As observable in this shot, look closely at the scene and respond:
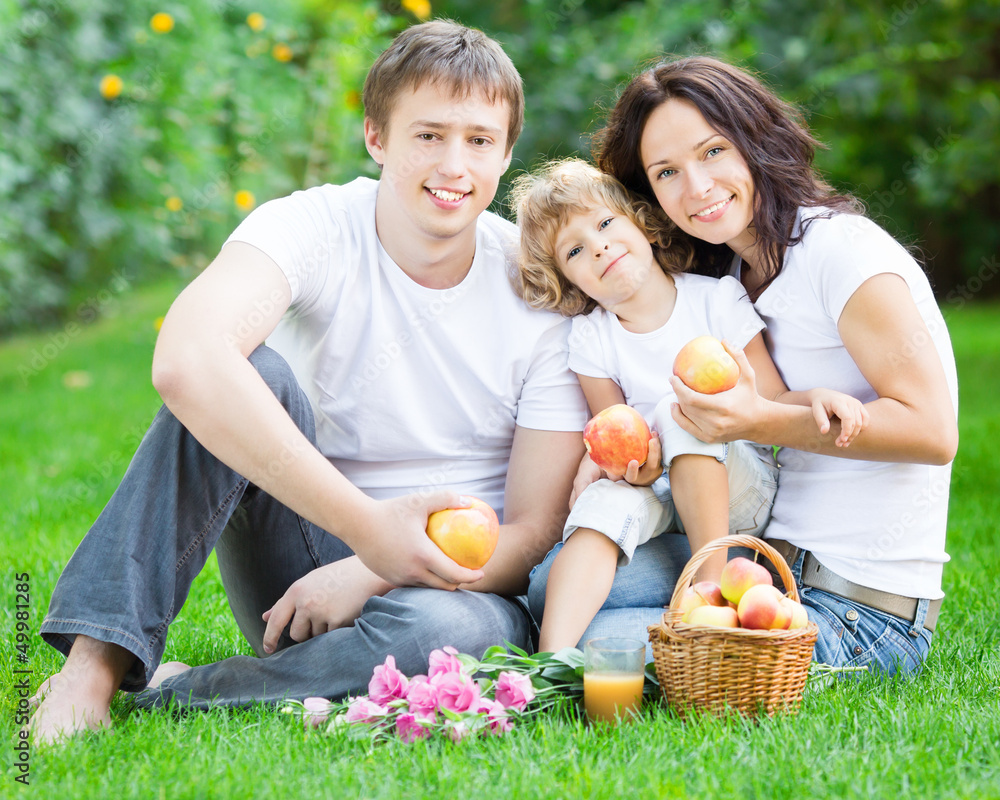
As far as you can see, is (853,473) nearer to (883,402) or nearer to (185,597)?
(883,402)

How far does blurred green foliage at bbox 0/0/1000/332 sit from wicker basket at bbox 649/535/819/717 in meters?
2.13

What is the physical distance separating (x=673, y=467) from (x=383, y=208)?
1001 mm

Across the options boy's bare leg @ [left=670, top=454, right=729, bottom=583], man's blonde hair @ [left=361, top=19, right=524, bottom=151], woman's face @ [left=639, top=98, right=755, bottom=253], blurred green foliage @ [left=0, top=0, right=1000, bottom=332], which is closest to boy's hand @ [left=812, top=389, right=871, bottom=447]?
boy's bare leg @ [left=670, top=454, right=729, bottom=583]

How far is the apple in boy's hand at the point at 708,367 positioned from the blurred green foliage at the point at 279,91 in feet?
5.17

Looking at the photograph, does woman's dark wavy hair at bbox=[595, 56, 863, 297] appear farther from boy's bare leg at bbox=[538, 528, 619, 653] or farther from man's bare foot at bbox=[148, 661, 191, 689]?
man's bare foot at bbox=[148, 661, 191, 689]

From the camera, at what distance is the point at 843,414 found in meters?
2.22

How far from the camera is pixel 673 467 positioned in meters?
2.47

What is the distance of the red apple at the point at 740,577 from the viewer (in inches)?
83.7

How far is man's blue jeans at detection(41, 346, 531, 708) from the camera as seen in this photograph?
211 centimetres

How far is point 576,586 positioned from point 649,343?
747 millimetres

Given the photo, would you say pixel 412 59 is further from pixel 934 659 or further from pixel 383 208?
pixel 934 659

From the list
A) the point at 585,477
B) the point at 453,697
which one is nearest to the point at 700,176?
the point at 585,477

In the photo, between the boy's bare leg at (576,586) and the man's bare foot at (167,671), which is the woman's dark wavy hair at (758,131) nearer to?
the boy's bare leg at (576,586)

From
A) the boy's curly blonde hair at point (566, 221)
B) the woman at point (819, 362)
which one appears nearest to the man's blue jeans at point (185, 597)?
the woman at point (819, 362)
